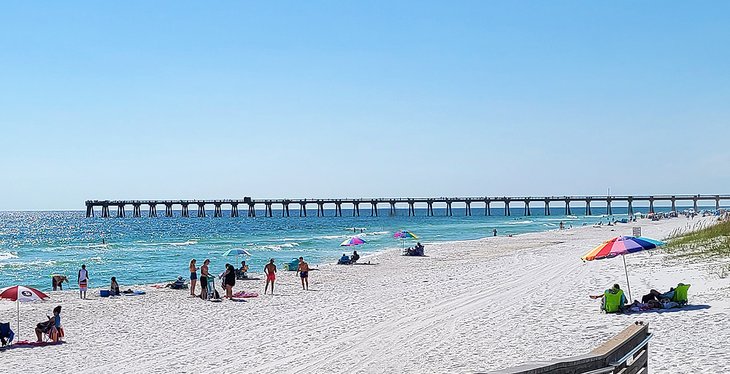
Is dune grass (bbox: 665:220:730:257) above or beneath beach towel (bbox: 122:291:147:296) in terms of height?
above

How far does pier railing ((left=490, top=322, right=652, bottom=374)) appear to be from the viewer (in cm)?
377

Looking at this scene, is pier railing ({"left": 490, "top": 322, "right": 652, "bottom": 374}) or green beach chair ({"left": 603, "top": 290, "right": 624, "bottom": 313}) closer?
pier railing ({"left": 490, "top": 322, "right": 652, "bottom": 374})

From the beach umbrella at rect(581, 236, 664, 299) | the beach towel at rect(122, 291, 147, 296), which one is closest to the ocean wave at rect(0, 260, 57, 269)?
the beach towel at rect(122, 291, 147, 296)

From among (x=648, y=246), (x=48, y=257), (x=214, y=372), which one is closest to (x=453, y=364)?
(x=214, y=372)

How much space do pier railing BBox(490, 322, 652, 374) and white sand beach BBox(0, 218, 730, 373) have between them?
2577 millimetres

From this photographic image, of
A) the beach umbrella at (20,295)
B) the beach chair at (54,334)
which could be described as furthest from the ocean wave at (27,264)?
the beach chair at (54,334)

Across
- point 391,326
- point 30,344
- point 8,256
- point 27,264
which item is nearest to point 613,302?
point 391,326

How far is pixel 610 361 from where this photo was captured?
4605 mm

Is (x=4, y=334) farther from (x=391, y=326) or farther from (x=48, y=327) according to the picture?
(x=391, y=326)

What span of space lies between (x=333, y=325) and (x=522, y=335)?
3729 millimetres

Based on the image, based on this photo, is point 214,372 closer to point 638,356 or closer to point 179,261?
point 638,356

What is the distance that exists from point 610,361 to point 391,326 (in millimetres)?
8603

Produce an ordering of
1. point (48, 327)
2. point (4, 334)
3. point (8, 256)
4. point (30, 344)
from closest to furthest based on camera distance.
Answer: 1. point (4, 334)
2. point (30, 344)
3. point (48, 327)
4. point (8, 256)

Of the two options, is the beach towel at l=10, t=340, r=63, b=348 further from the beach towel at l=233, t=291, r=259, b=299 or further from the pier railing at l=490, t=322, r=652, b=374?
the pier railing at l=490, t=322, r=652, b=374
